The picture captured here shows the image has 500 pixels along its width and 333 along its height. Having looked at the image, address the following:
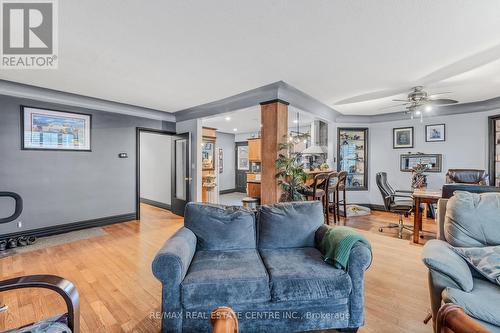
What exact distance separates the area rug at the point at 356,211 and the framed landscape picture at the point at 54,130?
588 cm

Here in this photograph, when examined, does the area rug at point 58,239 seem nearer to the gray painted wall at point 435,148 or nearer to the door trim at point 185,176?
the door trim at point 185,176

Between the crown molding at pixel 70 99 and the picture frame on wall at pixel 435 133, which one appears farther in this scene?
the picture frame on wall at pixel 435 133

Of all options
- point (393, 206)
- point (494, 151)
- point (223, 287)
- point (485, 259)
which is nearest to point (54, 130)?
point (223, 287)

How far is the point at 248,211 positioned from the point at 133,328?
134 cm

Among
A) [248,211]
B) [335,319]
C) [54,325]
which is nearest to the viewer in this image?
[54,325]

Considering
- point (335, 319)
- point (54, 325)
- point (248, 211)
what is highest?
point (248, 211)

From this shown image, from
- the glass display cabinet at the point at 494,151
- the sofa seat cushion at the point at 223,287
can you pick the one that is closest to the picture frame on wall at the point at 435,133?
the glass display cabinet at the point at 494,151

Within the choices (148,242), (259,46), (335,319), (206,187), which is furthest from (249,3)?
(206,187)

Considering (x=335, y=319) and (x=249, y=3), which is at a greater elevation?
(x=249, y=3)

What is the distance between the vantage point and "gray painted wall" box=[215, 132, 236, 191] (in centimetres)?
892

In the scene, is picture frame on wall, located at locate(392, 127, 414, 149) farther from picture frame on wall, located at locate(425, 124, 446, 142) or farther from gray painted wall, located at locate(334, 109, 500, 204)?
picture frame on wall, located at locate(425, 124, 446, 142)

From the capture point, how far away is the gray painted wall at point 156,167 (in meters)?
6.19

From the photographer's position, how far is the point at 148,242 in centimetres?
370

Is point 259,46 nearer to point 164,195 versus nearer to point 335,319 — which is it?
point 335,319
